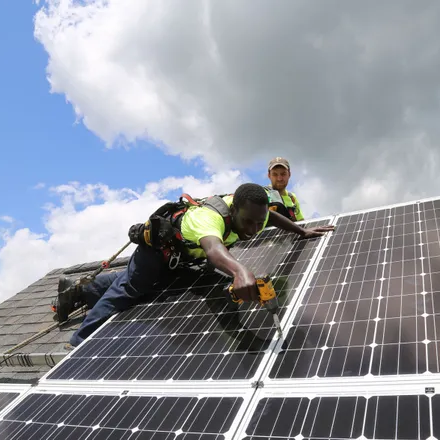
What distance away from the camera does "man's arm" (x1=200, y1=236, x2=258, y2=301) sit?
137 inches

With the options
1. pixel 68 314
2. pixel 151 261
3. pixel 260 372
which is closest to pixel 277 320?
pixel 260 372

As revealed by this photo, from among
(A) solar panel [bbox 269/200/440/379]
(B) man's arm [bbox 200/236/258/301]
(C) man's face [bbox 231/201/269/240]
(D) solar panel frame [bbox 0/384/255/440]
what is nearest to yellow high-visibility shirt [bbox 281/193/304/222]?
(A) solar panel [bbox 269/200/440/379]

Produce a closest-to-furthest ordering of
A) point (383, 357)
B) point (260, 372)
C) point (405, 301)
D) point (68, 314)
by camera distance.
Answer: point (383, 357)
point (260, 372)
point (405, 301)
point (68, 314)

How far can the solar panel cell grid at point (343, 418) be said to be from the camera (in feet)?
7.57

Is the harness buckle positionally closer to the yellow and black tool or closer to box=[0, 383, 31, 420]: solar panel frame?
box=[0, 383, 31, 420]: solar panel frame

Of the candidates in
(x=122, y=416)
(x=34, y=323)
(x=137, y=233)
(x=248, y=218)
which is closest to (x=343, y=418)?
(x=122, y=416)

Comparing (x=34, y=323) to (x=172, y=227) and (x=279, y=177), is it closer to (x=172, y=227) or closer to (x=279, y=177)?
(x=172, y=227)

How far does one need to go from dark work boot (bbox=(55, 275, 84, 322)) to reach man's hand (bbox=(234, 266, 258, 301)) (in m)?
4.28

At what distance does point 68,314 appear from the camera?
24.2ft

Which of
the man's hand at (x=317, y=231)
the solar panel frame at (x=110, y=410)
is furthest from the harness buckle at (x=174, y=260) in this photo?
the solar panel frame at (x=110, y=410)

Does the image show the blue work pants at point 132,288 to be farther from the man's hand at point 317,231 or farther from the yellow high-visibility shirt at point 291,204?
the yellow high-visibility shirt at point 291,204

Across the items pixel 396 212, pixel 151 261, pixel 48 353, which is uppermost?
pixel 151 261

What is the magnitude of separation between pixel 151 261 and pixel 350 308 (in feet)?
8.70

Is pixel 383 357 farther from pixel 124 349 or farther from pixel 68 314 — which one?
pixel 68 314
